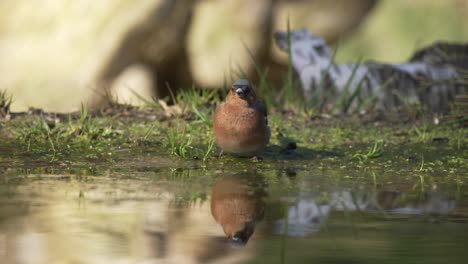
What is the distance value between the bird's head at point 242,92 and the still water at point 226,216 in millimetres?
432

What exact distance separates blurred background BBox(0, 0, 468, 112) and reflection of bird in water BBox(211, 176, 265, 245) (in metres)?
4.93

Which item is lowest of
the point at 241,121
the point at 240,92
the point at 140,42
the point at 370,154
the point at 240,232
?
the point at 240,232

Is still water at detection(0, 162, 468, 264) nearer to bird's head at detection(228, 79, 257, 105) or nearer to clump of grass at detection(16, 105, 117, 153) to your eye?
bird's head at detection(228, 79, 257, 105)

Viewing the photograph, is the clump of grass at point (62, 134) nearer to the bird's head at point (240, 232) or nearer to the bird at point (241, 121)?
the bird at point (241, 121)

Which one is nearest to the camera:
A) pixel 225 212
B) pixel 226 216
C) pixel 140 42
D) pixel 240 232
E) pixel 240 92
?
pixel 240 232

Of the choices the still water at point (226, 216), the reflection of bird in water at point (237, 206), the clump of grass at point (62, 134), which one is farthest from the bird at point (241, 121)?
the clump of grass at point (62, 134)

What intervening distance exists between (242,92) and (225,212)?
1.64m

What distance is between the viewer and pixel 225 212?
447 cm

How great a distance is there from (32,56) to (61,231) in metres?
7.27

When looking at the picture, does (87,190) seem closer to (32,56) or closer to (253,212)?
(253,212)

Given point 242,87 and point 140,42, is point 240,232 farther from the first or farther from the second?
point 140,42

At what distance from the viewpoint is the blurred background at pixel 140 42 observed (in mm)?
10484

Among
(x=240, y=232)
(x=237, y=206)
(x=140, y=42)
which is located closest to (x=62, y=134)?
(x=237, y=206)

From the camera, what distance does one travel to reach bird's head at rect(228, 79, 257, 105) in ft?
19.7
